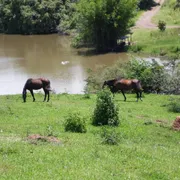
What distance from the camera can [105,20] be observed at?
59875 millimetres

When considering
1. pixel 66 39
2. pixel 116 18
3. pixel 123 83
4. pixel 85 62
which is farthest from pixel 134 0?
pixel 123 83

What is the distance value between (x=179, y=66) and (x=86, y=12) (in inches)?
1043

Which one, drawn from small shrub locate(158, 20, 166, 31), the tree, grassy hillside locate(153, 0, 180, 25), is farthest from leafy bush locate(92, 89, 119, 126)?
grassy hillside locate(153, 0, 180, 25)

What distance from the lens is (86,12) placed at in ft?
196

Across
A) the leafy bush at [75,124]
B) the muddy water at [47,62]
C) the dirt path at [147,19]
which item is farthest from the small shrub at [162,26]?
the leafy bush at [75,124]

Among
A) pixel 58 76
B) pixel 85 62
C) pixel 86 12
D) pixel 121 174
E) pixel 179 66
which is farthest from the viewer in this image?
pixel 86 12

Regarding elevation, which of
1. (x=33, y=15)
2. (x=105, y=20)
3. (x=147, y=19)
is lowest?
(x=105, y=20)

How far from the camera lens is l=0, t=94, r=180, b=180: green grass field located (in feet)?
34.0

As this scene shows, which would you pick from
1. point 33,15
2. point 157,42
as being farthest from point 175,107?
point 33,15

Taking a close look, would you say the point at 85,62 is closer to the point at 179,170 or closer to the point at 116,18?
the point at 116,18

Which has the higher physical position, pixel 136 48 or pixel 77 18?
→ pixel 77 18

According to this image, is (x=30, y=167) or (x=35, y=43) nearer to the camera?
(x=30, y=167)

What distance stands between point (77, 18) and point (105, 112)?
50.4 meters

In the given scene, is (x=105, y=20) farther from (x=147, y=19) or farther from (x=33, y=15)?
(x=33, y=15)
